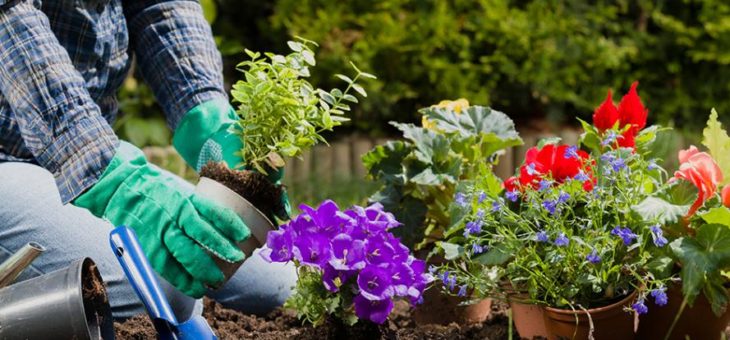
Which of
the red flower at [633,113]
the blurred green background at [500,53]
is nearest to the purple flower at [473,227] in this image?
the red flower at [633,113]

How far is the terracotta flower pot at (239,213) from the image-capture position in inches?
70.8

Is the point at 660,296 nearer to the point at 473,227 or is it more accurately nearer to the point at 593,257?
the point at 593,257

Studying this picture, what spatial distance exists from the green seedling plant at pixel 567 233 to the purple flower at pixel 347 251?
0.21 metres

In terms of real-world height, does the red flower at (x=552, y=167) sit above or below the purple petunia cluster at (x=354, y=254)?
above

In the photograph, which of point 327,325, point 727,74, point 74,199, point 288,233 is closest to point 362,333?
point 327,325

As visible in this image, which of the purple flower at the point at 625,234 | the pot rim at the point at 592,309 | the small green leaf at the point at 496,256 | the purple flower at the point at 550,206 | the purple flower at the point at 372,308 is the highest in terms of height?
the purple flower at the point at 550,206

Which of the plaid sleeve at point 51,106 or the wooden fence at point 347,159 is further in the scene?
the wooden fence at point 347,159

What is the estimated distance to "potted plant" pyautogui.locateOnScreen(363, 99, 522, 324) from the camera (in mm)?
2145

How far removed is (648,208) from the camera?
1.73m

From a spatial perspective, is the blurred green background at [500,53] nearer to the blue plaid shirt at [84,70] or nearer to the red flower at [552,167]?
the blue plaid shirt at [84,70]

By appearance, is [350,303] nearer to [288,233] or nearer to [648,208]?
[288,233]

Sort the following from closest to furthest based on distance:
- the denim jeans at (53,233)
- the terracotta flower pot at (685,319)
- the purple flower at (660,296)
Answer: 1. the purple flower at (660,296)
2. the terracotta flower pot at (685,319)
3. the denim jeans at (53,233)

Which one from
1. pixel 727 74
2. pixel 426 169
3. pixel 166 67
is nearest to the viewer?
pixel 426 169

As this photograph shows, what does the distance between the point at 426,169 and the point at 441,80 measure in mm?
2472
